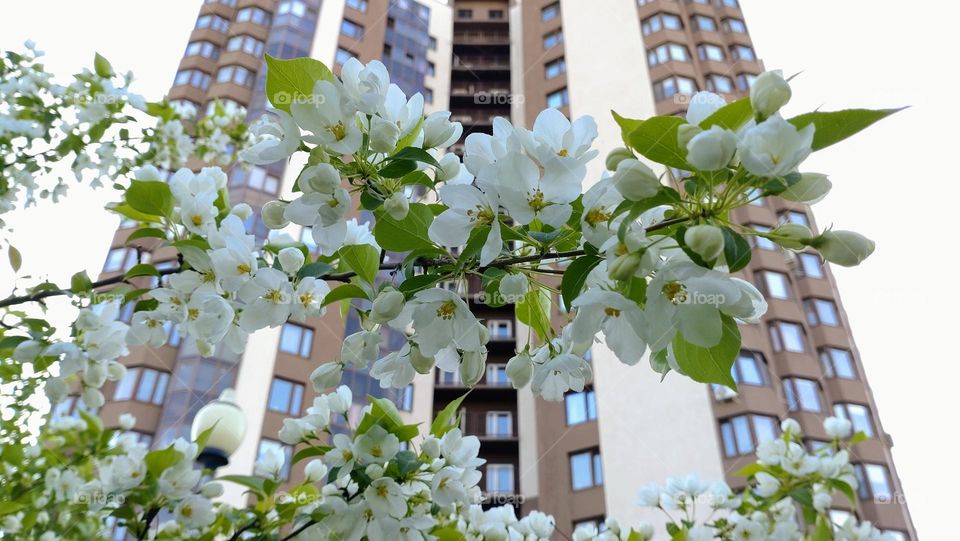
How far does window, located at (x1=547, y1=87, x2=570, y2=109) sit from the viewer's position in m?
20.7

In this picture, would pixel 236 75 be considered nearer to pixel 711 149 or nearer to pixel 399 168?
pixel 399 168

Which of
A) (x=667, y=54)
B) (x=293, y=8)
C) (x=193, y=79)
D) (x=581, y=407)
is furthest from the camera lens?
(x=293, y=8)

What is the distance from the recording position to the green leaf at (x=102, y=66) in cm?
286

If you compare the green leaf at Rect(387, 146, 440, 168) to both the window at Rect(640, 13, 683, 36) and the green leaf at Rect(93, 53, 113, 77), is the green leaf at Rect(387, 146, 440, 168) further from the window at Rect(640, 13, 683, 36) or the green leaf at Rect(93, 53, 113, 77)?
the window at Rect(640, 13, 683, 36)

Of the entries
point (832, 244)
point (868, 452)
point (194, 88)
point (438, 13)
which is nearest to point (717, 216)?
point (832, 244)

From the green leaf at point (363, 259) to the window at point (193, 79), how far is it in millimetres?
23140

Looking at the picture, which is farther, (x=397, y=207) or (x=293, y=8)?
(x=293, y=8)

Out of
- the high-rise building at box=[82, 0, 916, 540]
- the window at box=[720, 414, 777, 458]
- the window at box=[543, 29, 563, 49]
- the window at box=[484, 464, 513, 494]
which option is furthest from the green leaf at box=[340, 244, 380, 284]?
the window at box=[543, 29, 563, 49]

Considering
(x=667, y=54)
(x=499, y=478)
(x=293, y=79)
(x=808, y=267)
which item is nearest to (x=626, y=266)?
(x=293, y=79)

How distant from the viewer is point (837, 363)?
56.7ft

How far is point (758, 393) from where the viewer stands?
14.3 metres

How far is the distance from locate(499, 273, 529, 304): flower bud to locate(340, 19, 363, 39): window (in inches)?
918

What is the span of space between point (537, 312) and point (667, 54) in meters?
21.6

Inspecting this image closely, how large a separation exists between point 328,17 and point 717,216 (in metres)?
24.1
